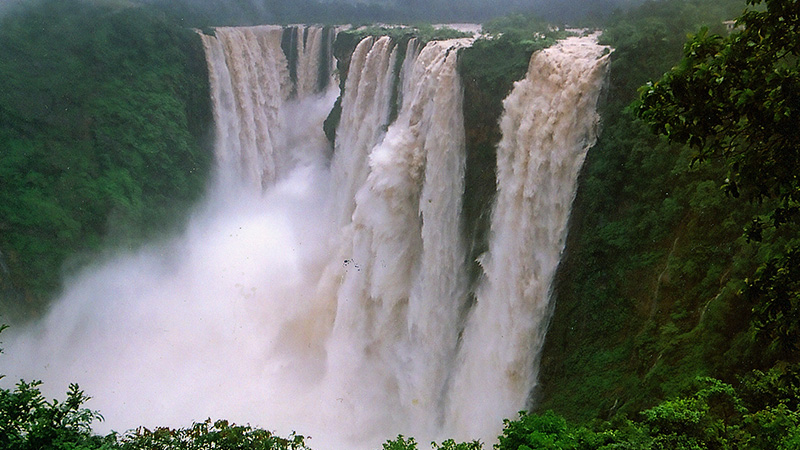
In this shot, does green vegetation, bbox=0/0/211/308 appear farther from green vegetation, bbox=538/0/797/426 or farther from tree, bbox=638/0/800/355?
tree, bbox=638/0/800/355

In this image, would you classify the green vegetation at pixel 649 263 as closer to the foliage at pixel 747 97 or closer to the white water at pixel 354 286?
the white water at pixel 354 286

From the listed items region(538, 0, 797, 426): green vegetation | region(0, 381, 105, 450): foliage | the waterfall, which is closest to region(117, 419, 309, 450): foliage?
region(0, 381, 105, 450): foliage

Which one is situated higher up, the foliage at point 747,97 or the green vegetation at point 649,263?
the green vegetation at point 649,263

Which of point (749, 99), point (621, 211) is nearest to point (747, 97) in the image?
point (749, 99)

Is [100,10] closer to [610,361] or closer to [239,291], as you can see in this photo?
[239,291]

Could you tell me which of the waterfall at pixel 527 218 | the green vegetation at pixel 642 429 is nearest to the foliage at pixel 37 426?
the green vegetation at pixel 642 429

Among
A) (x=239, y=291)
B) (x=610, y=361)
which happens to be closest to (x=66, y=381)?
(x=239, y=291)

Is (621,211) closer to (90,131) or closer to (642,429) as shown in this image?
(642,429)
